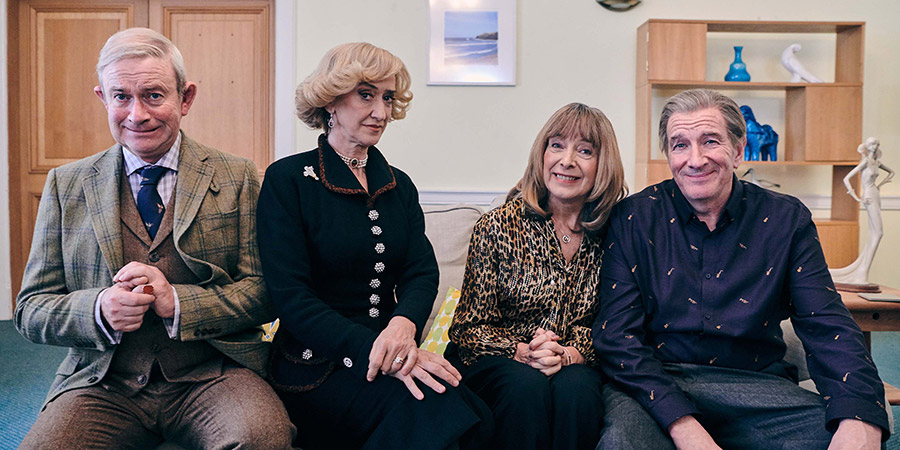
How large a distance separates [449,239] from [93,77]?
3395mm

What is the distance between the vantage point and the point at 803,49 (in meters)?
4.36

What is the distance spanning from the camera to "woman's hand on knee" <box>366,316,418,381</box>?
4.48ft

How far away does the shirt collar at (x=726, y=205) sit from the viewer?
1.60 meters

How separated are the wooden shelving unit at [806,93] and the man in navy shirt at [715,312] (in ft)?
8.29

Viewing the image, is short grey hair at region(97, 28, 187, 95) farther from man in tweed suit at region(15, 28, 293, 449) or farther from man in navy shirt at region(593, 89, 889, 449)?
man in navy shirt at region(593, 89, 889, 449)

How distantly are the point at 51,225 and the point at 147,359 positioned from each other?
1.16 feet

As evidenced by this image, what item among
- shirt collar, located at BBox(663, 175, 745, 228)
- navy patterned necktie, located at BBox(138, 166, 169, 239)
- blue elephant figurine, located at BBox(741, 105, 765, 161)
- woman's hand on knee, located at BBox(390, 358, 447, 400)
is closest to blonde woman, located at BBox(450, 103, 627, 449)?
shirt collar, located at BBox(663, 175, 745, 228)

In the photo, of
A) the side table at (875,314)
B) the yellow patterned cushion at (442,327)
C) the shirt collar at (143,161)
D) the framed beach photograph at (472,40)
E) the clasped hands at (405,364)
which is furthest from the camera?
the framed beach photograph at (472,40)

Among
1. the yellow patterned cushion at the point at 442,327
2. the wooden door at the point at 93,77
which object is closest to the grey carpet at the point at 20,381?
the wooden door at the point at 93,77

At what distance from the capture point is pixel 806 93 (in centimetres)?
404

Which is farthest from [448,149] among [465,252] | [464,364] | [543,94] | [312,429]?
[312,429]

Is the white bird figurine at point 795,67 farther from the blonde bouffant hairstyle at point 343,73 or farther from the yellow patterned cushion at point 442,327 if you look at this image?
the blonde bouffant hairstyle at point 343,73

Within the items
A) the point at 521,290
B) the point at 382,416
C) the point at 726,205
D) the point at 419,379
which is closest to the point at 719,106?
the point at 726,205

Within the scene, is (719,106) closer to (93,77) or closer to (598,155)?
(598,155)
